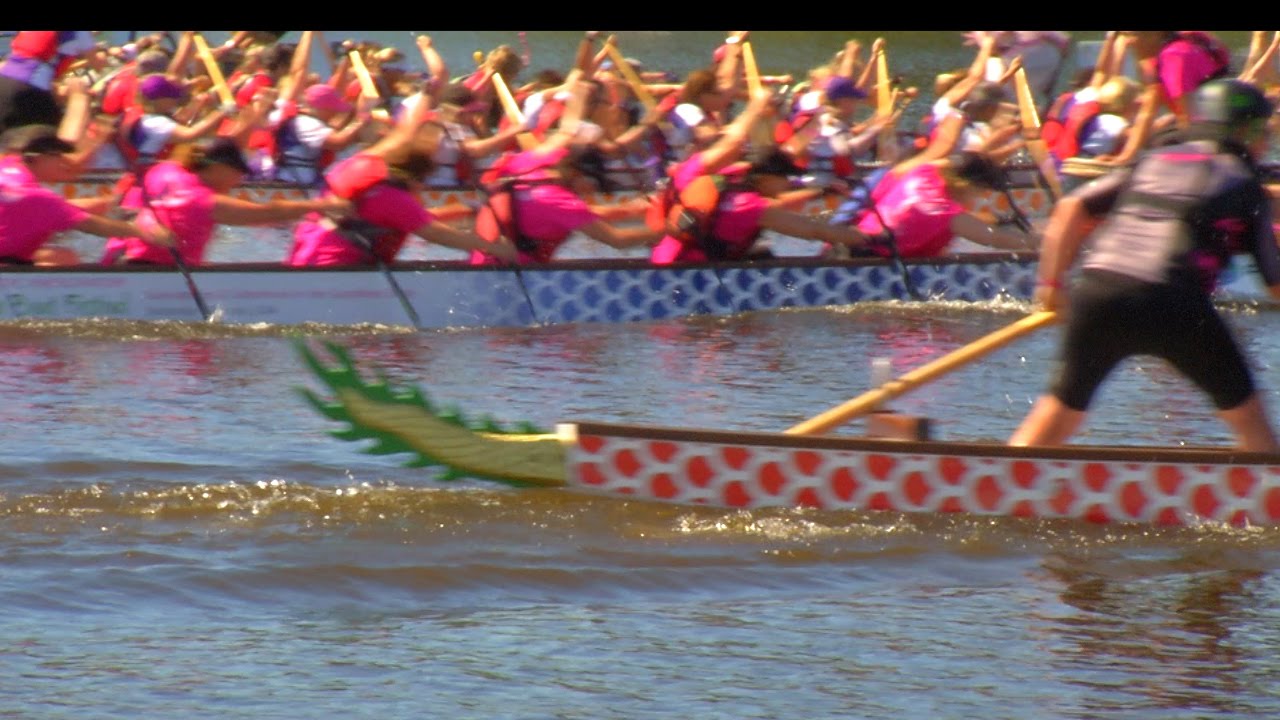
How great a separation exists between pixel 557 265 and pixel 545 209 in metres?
0.36

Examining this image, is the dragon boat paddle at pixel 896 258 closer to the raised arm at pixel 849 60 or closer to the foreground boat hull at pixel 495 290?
the foreground boat hull at pixel 495 290

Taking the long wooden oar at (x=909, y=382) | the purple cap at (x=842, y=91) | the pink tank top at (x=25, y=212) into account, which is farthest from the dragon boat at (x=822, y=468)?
the purple cap at (x=842, y=91)

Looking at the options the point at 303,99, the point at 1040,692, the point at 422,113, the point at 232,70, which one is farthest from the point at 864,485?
the point at 232,70

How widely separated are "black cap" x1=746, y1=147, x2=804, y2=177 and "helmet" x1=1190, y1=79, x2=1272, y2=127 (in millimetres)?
6132

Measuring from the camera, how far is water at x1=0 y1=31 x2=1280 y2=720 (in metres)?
5.45

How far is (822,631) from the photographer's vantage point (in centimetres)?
605

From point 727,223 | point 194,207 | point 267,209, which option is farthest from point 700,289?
point 194,207

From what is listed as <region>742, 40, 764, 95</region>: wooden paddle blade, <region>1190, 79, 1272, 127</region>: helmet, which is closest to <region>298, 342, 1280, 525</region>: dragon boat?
<region>1190, 79, 1272, 127</region>: helmet

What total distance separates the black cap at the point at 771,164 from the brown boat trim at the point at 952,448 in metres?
5.78

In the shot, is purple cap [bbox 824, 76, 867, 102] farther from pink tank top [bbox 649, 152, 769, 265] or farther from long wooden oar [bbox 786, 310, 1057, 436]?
long wooden oar [bbox 786, 310, 1057, 436]

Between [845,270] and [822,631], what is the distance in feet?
22.8

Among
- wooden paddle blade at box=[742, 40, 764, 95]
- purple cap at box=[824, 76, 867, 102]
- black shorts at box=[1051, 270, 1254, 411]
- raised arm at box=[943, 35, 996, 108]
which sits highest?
black shorts at box=[1051, 270, 1254, 411]

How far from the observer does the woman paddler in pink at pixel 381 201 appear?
38.7 feet
